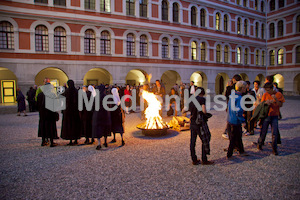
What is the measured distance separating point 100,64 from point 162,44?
26.0ft

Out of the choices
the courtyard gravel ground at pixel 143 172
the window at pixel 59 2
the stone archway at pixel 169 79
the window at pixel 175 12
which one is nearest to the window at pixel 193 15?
the window at pixel 175 12

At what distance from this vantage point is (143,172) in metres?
5.14

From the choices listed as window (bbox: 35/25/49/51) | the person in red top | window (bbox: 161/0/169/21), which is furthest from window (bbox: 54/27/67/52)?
the person in red top

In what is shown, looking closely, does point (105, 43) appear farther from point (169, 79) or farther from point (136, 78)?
point (169, 79)

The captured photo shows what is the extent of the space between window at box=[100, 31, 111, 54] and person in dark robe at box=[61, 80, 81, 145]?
1529 centimetres

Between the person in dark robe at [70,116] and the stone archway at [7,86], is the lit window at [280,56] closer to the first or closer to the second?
the person in dark robe at [70,116]

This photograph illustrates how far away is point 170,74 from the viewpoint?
94.5 feet

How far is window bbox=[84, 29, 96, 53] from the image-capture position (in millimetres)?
21016

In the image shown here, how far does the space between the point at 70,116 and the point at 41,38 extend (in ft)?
49.6

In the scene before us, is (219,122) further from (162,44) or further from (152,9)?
(152,9)

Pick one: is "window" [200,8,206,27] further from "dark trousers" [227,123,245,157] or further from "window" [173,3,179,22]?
"dark trousers" [227,123,245,157]

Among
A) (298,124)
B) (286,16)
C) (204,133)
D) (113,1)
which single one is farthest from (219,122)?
(286,16)

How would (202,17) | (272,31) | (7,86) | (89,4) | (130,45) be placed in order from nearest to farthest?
1. (89,4)
2. (7,86)
3. (130,45)
4. (202,17)
5. (272,31)

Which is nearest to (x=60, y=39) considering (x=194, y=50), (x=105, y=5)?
(x=105, y=5)
